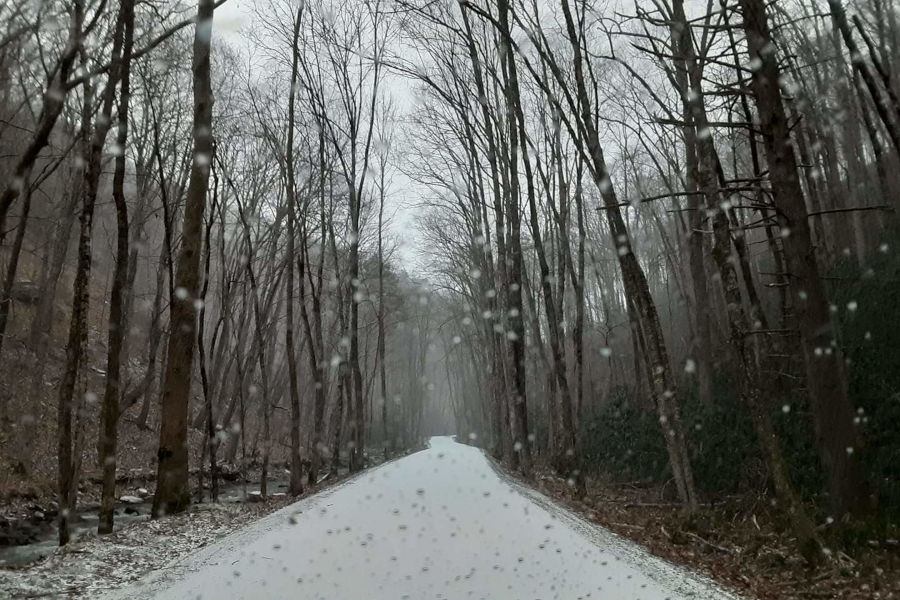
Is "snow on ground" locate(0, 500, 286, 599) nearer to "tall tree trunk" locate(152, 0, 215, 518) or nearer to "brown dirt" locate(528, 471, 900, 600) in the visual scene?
"tall tree trunk" locate(152, 0, 215, 518)

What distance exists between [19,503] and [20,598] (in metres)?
9.34

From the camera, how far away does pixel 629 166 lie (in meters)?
28.7

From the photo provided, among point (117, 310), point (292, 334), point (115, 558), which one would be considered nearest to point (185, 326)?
point (117, 310)

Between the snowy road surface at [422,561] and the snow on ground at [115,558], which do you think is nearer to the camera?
the snowy road surface at [422,561]

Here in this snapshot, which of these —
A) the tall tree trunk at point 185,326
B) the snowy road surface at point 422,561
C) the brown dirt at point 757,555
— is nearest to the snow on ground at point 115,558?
the snowy road surface at point 422,561

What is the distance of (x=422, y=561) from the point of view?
4.84 m

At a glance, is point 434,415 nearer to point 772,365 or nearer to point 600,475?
point 600,475

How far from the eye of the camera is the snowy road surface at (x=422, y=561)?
4129 mm

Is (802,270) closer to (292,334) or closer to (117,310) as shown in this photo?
(117,310)

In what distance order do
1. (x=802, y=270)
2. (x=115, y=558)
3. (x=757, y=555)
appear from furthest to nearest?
(x=802, y=270) → (x=757, y=555) → (x=115, y=558)

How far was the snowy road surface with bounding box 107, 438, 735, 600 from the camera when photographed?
413 cm

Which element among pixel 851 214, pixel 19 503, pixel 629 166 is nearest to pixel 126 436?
pixel 19 503

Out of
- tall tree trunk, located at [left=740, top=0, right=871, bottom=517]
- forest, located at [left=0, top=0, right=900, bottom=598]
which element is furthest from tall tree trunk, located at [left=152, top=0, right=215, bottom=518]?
tall tree trunk, located at [left=740, top=0, right=871, bottom=517]

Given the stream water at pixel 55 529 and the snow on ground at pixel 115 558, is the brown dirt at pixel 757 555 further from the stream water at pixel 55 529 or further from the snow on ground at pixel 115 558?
the stream water at pixel 55 529
